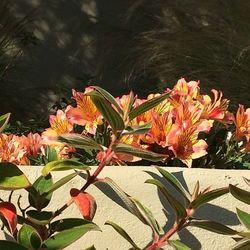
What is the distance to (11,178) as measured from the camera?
1.63m

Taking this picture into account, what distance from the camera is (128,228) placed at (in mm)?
1917

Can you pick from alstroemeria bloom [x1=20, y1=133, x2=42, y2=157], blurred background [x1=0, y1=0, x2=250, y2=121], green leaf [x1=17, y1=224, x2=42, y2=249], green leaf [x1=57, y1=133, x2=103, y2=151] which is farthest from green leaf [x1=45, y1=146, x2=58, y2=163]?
blurred background [x1=0, y1=0, x2=250, y2=121]

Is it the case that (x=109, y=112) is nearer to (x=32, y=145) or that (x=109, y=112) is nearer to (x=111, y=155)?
(x=111, y=155)

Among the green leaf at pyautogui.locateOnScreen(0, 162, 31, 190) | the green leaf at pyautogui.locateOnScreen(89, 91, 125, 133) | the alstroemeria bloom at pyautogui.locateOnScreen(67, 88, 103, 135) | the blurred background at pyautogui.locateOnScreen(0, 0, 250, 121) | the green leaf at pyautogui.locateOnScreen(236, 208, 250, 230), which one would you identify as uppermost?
the green leaf at pyautogui.locateOnScreen(89, 91, 125, 133)

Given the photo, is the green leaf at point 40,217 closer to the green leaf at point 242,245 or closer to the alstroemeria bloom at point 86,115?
the green leaf at point 242,245

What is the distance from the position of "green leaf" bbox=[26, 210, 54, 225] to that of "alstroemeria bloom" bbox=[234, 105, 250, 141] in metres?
0.83

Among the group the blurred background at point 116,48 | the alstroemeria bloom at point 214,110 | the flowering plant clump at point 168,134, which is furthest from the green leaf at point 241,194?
the blurred background at point 116,48

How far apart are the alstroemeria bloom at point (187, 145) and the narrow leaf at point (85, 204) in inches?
17.8

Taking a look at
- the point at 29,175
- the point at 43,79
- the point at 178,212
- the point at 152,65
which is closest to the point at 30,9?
the point at 43,79

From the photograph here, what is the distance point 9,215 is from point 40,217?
0.10m

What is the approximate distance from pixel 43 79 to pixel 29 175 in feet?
11.7

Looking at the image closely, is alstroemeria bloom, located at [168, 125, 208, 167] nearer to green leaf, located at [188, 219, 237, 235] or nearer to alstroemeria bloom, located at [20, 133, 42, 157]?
green leaf, located at [188, 219, 237, 235]

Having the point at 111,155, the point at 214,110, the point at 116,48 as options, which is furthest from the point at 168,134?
the point at 116,48

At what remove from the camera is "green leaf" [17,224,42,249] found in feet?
5.19
